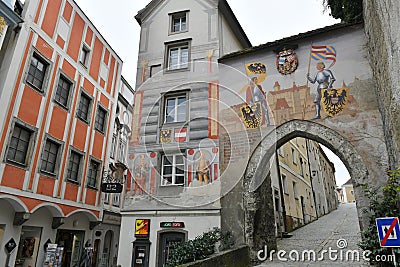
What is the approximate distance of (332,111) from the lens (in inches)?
363

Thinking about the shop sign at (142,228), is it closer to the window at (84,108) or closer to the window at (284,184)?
the window at (84,108)

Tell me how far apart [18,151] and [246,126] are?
28.2 ft

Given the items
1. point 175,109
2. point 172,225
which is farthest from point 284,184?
point 172,225

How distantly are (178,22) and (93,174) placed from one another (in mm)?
9035

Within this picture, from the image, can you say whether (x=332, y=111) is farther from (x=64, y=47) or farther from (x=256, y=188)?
(x=64, y=47)

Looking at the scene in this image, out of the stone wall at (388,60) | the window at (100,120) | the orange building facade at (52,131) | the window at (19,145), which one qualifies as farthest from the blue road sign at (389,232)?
the window at (100,120)

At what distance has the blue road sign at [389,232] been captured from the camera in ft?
17.5

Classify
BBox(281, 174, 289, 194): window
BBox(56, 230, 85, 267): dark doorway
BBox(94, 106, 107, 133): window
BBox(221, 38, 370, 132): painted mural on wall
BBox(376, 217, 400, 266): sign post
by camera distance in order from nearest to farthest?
BBox(376, 217, 400, 266): sign post
BBox(221, 38, 370, 132): painted mural on wall
BBox(56, 230, 85, 267): dark doorway
BBox(94, 106, 107, 133): window
BBox(281, 174, 289, 194): window

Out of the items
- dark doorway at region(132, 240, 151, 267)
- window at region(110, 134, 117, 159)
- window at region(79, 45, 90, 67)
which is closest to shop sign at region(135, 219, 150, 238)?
dark doorway at region(132, 240, 151, 267)

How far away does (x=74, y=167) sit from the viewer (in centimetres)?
1430

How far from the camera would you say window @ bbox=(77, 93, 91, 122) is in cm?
1508

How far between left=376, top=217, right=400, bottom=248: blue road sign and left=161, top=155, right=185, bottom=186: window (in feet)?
22.4

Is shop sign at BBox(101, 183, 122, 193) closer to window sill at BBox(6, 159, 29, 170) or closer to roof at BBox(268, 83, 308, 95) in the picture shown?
window sill at BBox(6, 159, 29, 170)

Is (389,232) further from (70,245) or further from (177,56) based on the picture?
(70,245)
